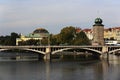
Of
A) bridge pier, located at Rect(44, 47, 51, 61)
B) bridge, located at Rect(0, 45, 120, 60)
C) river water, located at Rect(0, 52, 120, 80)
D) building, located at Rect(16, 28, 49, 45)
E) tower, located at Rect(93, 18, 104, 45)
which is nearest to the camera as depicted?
river water, located at Rect(0, 52, 120, 80)

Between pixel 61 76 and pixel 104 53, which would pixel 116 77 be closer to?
pixel 61 76

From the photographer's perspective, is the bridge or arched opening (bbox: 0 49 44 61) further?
arched opening (bbox: 0 49 44 61)

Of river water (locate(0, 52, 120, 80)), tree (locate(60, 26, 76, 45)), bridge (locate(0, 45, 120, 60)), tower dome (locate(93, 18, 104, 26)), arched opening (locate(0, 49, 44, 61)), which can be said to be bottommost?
river water (locate(0, 52, 120, 80))

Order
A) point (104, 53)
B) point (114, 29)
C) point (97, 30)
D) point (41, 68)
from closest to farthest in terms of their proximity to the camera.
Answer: point (41, 68)
point (104, 53)
point (97, 30)
point (114, 29)

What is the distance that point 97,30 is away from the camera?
84.1 m

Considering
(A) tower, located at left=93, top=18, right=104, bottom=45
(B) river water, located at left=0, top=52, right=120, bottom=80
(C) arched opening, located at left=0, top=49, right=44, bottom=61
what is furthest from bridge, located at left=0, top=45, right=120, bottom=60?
(A) tower, located at left=93, top=18, right=104, bottom=45

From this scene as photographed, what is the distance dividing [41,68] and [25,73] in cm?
598

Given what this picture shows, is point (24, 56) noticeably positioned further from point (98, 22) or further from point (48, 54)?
point (98, 22)

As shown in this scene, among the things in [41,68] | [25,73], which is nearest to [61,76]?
[25,73]

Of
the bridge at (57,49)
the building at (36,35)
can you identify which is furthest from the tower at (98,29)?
the building at (36,35)

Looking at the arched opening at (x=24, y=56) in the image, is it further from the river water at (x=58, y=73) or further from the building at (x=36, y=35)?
the building at (x=36, y=35)

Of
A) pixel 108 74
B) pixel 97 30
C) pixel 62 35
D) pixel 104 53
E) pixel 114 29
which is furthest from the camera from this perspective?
pixel 114 29

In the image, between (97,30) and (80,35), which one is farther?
(80,35)

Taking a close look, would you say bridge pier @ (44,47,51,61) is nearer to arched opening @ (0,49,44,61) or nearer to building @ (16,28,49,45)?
arched opening @ (0,49,44,61)
